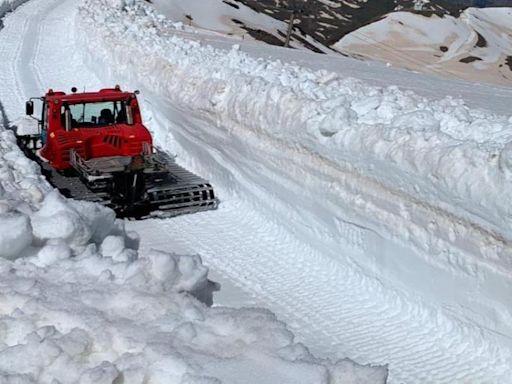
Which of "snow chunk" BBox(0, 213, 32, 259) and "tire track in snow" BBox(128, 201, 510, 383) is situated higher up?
"snow chunk" BBox(0, 213, 32, 259)

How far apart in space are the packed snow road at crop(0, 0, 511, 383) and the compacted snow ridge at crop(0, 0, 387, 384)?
1.23 metres

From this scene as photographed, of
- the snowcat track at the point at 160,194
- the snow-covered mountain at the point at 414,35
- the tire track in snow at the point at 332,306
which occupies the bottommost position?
the snow-covered mountain at the point at 414,35

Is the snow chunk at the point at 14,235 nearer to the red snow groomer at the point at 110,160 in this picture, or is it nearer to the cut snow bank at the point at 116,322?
the cut snow bank at the point at 116,322

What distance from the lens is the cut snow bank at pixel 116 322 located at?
4652 millimetres

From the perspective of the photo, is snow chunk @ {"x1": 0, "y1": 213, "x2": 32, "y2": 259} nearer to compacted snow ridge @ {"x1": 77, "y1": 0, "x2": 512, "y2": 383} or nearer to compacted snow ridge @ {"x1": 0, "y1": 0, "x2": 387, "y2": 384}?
compacted snow ridge @ {"x1": 0, "y1": 0, "x2": 387, "y2": 384}

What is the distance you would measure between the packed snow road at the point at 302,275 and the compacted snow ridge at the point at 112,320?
48.3 inches

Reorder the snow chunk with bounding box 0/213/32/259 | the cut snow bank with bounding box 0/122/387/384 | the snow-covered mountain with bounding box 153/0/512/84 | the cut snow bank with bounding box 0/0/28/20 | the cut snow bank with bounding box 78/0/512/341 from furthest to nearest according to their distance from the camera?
1. the snow-covered mountain with bounding box 153/0/512/84
2. the cut snow bank with bounding box 0/0/28/20
3. the cut snow bank with bounding box 78/0/512/341
4. the snow chunk with bounding box 0/213/32/259
5. the cut snow bank with bounding box 0/122/387/384

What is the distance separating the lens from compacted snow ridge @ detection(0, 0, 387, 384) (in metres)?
4.66

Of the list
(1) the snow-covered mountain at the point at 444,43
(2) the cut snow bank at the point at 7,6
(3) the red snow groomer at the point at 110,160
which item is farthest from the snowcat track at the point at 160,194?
(1) the snow-covered mountain at the point at 444,43

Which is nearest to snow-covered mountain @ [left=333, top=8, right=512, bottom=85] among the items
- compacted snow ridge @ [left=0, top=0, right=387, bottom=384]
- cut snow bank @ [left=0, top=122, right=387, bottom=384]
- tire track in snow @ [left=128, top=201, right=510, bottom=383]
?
tire track in snow @ [left=128, top=201, right=510, bottom=383]

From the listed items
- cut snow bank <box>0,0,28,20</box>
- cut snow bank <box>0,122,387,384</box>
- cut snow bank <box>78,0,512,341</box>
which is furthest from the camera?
cut snow bank <box>0,0,28,20</box>

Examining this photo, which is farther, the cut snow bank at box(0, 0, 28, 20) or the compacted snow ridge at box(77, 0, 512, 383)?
the cut snow bank at box(0, 0, 28, 20)

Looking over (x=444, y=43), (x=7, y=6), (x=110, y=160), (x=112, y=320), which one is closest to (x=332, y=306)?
(x=112, y=320)

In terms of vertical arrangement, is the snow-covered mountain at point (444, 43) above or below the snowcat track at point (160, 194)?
below
